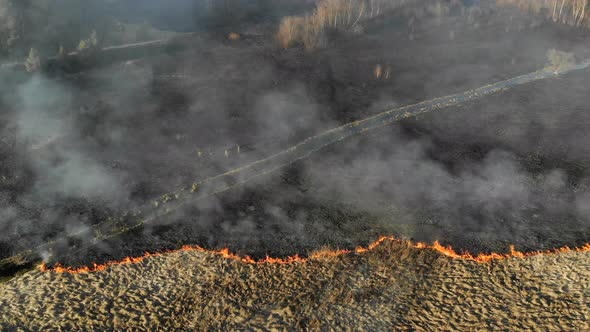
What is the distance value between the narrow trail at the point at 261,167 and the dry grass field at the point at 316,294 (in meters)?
1.32

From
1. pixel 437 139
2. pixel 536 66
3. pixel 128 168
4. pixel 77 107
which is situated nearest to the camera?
pixel 128 168

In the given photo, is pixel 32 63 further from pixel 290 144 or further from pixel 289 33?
pixel 290 144

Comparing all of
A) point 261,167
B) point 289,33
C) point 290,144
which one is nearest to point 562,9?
point 289,33

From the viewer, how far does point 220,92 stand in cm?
1695

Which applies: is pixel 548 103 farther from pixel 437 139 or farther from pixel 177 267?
pixel 177 267

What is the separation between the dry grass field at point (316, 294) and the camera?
344 inches

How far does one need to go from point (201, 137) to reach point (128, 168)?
250 centimetres

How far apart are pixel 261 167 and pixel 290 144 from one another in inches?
59.4

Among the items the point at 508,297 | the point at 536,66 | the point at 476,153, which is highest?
the point at 536,66

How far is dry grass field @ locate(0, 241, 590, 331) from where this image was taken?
875 centimetres

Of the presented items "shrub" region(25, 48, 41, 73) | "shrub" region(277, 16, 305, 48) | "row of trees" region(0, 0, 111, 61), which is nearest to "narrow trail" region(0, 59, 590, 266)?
"shrub" region(277, 16, 305, 48)

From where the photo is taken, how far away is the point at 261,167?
13.2 metres

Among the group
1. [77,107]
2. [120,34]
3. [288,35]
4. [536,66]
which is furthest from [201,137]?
[536,66]

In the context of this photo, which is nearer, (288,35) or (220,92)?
(220,92)
